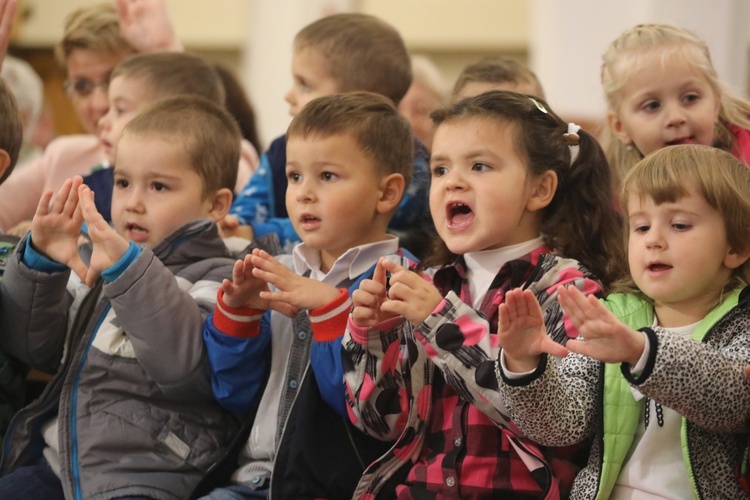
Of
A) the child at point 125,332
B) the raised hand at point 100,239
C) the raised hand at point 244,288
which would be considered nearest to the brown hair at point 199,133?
the child at point 125,332

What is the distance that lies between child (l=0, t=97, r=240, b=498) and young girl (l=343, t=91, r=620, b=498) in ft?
1.49

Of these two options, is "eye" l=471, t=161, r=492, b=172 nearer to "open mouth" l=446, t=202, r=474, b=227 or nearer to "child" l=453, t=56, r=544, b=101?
"open mouth" l=446, t=202, r=474, b=227

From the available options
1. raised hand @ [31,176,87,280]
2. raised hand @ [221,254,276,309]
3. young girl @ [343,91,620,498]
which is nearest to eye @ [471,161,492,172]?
→ young girl @ [343,91,620,498]

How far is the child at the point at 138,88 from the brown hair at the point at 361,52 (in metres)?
0.37

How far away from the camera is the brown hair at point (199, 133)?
2.56 metres

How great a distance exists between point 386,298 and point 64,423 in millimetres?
821

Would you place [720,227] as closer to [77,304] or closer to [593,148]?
[593,148]

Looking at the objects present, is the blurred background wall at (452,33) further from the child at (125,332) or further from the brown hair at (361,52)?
the child at (125,332)

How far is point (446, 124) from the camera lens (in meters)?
2.21

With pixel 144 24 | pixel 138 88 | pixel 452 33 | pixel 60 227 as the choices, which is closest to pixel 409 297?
pixel 60 227

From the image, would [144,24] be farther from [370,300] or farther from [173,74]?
[370,300]

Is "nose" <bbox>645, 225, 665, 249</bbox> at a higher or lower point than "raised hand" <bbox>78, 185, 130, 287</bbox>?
higher

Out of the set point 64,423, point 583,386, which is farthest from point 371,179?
point 64,423

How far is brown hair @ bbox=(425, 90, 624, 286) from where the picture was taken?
2158mm
